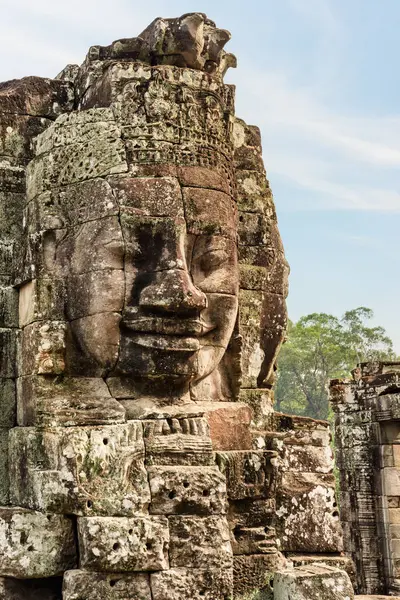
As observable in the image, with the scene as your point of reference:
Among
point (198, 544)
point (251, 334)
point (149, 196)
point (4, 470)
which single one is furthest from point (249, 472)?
point (149, 196)

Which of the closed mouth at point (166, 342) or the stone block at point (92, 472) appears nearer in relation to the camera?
the stone block at point (92, 472)

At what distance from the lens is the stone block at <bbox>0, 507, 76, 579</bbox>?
237 inches

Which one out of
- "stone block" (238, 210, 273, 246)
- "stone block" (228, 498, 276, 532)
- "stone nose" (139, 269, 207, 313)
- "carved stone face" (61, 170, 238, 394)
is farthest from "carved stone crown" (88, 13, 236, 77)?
"stone block" (228, 498, 276, 532)

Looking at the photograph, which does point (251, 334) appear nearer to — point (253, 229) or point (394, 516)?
point (253, 229)

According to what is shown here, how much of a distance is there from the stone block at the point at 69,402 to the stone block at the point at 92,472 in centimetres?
10

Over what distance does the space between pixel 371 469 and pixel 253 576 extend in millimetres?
10176

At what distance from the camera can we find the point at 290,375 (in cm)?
4544

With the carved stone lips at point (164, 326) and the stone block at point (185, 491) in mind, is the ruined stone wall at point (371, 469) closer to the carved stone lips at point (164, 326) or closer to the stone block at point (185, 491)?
the carved stone lips at point (164, 326)

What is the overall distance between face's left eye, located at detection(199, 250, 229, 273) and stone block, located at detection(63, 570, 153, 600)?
2223mm

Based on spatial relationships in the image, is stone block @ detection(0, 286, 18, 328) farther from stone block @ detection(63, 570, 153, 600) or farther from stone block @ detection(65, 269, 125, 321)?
stone block @ detection(63, 570, 153, 600)

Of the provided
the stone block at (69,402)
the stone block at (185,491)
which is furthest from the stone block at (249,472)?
the stone block at (69,402)

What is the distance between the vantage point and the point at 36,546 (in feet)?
19.9

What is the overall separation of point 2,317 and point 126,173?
1.44 meters

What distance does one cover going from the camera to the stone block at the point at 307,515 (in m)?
7.28
